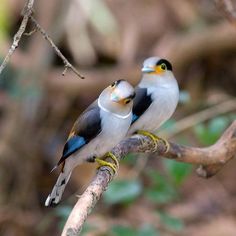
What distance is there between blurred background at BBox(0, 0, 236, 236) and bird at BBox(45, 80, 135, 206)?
6.60 ft

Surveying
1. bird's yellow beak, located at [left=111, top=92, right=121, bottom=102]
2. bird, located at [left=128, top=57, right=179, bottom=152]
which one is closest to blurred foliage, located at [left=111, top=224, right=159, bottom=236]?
bird, located at [left=128, top=57, right=179, bottom=152]

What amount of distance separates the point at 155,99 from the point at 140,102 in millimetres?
53

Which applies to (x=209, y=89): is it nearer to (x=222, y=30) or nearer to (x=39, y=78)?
(x=222, y=30)

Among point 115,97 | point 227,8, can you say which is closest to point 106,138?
point 115,97

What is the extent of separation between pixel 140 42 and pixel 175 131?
2.31 m

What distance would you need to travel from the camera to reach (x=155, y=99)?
7.80 feet

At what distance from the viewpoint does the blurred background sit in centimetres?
448

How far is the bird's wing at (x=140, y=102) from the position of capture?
235 cm

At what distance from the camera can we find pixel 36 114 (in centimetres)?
475

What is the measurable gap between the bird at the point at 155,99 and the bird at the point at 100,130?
28 centimetres

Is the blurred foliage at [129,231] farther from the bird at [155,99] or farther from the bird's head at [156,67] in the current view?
the bird's head at [156,67]

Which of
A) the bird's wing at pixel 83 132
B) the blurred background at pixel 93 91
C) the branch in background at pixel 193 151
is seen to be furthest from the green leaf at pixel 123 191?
the blurred background at pixel 93 91

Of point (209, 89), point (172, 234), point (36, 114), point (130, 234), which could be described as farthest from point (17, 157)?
point (130, 234)

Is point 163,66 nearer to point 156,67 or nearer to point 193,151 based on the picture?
point 156,67
